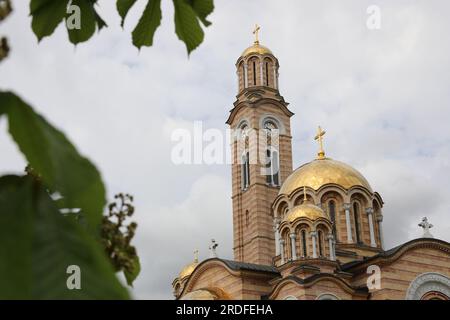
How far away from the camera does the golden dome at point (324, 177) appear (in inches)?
912

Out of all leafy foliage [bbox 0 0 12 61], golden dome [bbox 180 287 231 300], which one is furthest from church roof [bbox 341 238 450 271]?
leafy foliage [bbox 0 0 12 61]

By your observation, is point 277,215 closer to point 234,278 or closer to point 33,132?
point 234,278

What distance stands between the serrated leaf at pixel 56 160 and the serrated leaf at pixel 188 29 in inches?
25.4

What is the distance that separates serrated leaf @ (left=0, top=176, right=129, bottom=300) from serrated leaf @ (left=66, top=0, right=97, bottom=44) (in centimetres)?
75

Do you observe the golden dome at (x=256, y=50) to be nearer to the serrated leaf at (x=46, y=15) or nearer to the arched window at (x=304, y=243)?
the arched window at (x=304, y=243)

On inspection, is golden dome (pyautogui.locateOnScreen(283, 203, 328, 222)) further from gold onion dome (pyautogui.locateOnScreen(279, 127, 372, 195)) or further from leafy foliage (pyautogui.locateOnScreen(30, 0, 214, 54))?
leafy foliage (pyautogui.locateOnScreen(30, 0, 214, 54))

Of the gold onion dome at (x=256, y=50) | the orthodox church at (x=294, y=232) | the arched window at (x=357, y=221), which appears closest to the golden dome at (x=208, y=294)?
the orthodox church at (x=294, y=232)

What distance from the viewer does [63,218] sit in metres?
0.52

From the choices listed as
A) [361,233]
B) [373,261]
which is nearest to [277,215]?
[361,233]

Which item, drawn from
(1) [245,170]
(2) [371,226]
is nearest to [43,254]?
(2) [371,226]

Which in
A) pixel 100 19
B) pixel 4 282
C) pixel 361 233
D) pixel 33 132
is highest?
pixel 361 233

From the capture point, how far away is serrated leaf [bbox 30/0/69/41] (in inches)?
40.3
